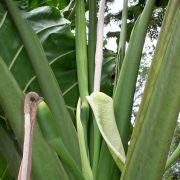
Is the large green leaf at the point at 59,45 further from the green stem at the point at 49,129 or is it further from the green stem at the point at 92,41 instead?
the green stem at the point at 49,129

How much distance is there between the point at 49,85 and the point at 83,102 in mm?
54

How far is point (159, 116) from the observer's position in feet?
1.37

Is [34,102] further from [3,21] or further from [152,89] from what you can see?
[3,21]

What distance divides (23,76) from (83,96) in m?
0.14

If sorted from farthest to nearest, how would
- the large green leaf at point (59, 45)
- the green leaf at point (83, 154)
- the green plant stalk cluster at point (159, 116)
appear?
the large green leaf at point (59, 45)
the green leaf at point (83, 154)
the green plant stalk cluster at point (159, 116)

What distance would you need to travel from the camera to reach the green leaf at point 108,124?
1.61 ft

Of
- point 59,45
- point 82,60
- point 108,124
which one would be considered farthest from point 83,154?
point 59,45

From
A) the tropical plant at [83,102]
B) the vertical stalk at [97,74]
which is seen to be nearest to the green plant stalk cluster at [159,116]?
the tropical plant at [83,102]

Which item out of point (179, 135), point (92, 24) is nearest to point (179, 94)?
point (92, 24)

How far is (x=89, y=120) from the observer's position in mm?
582

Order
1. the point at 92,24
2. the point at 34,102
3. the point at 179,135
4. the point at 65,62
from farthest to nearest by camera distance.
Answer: the point at 179,135 < the point at 65,62 < the point at 92,24 < the point at 34,102

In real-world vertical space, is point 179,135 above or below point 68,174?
below

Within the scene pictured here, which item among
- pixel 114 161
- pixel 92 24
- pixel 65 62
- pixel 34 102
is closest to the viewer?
pixel 34 102

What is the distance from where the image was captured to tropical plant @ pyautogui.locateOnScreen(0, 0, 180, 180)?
1.38ft
